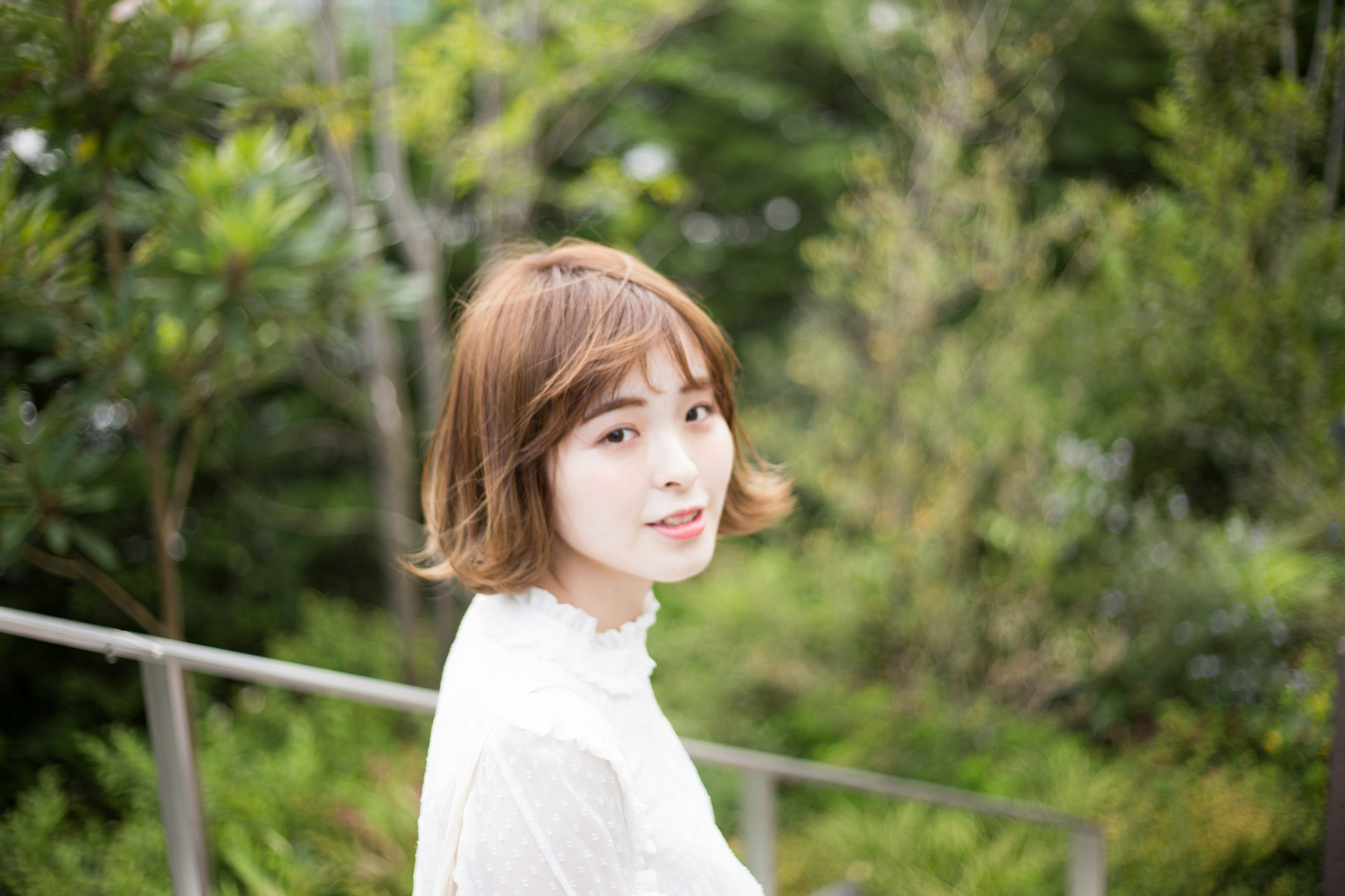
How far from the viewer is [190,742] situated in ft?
5.08

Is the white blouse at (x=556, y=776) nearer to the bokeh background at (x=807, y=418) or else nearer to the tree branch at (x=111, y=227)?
the bokeh background at (x=807, y=418)

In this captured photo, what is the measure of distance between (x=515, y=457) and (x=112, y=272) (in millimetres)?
1788

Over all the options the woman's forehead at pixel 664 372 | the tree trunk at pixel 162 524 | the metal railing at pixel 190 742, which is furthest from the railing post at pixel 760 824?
the tree trunk at pixel 162 524

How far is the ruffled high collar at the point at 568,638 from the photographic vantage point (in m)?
1.04

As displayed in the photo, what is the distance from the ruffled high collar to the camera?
104 cm

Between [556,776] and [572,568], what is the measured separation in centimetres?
30

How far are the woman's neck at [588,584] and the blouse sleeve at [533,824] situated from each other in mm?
250

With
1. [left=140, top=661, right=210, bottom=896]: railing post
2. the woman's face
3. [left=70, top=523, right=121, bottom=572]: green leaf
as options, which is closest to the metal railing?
[left=140, top=661, right=210, bottom=896]: railing post

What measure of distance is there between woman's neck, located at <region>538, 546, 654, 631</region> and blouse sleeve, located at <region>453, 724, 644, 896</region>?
0.82ft

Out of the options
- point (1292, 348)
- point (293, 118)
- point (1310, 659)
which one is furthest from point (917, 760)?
point (293, 118)

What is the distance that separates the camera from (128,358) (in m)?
1.98

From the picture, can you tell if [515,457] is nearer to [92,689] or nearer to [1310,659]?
[1310,659]

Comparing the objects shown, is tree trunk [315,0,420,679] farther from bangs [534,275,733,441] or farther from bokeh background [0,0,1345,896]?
bangs [534,275,733,441]

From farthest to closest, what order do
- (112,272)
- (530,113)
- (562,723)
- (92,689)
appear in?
(530,113)
(92,689)
(112,272)
(562,723)
